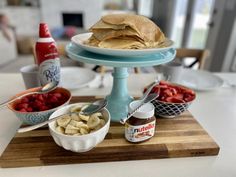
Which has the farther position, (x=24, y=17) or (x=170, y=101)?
(x=24, y=17)

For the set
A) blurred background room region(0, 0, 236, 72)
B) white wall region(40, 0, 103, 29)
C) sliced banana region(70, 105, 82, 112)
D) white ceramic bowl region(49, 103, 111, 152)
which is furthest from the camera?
white wall region(40, 0, 103, 29)

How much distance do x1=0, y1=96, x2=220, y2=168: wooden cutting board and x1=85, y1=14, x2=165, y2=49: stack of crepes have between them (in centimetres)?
23

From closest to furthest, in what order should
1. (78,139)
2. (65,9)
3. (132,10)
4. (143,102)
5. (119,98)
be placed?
(78,139) < (143,102) < (119,98) < (65,9) < (132,10)

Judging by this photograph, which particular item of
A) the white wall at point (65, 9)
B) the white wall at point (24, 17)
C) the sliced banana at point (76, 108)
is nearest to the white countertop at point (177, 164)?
the sliced banana at point (76, 108)

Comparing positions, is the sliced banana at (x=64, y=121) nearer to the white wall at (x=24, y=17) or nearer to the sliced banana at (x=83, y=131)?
the sliced banana at (x=83, y=131)

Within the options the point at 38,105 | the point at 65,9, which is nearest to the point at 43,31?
the point at 38,105

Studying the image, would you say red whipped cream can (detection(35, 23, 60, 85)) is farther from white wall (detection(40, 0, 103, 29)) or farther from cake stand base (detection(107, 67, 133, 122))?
white wall (detection(40, 0, 103, 29))

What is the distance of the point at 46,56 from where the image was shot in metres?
0.64

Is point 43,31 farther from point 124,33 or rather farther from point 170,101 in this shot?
point 170,101

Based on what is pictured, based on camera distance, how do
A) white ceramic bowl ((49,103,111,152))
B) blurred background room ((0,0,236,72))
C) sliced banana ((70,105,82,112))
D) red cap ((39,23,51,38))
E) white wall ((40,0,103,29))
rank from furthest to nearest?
white wall ((40,0,103,29)) < blurred background room ((0,0,236,72)) < red cap ((39,23,51,38)) < sliced banana ((70,105,82,112)) < white ceramic bowl ((49,103,111,152))

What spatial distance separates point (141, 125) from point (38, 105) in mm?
284

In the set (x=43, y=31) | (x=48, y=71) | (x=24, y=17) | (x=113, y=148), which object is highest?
(x=43, y=31)

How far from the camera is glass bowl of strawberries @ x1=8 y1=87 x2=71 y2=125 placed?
52 centimetres

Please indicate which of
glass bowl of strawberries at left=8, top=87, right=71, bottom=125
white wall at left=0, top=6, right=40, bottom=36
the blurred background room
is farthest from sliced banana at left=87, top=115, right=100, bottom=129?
white wall at left=0, top=6, right=40, bottom=36
